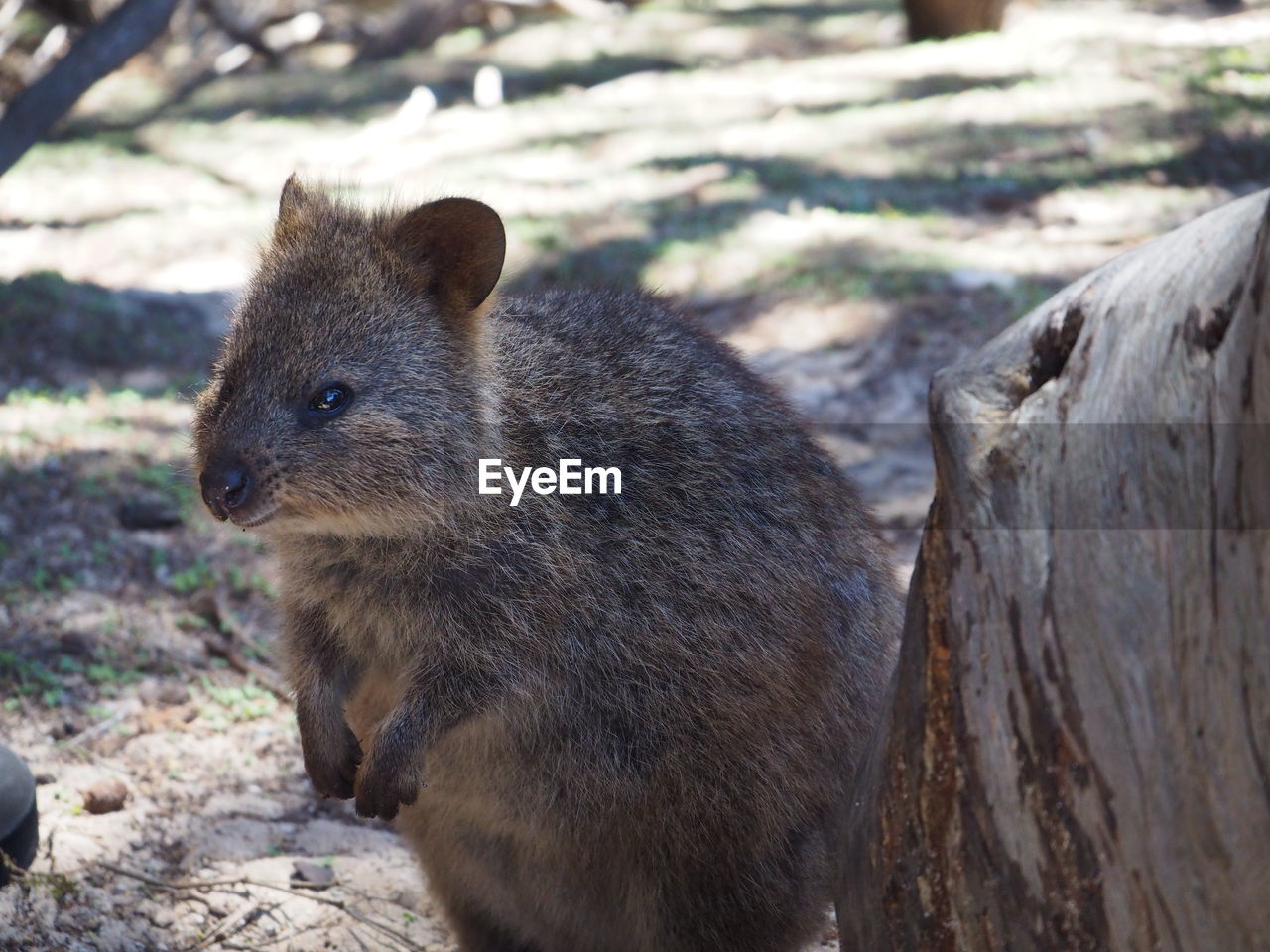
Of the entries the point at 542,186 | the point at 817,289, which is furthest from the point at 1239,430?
the point at 542,186

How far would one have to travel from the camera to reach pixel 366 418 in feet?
10.1

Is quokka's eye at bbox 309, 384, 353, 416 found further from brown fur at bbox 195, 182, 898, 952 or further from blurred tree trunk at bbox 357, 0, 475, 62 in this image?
blurred tree trunk at bbox 357, 0, 475, 62

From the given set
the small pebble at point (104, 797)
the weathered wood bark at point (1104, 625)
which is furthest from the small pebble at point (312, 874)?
the weathered wood bark at point (1104, 625)

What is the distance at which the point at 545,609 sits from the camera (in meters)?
3.20

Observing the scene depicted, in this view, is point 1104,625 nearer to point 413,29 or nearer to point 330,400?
point 330,400

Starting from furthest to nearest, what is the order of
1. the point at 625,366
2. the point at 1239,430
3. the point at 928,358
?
the point at 928,358
the point at 625,366
the point at 1239,430

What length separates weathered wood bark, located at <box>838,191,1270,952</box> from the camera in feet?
6.59

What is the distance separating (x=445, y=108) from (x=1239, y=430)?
33.3 ft

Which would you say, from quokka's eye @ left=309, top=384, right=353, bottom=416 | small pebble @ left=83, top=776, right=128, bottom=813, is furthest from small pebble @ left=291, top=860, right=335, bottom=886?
quokka's eye @ left=309, top=384, right=353, bottom=416

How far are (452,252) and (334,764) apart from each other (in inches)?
49.3

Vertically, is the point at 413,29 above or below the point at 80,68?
below

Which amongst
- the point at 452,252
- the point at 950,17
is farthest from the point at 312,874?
the point at 950,17

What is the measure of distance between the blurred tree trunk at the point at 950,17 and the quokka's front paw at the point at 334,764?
33.5ft

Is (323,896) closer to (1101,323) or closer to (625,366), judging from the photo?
(625,366)
